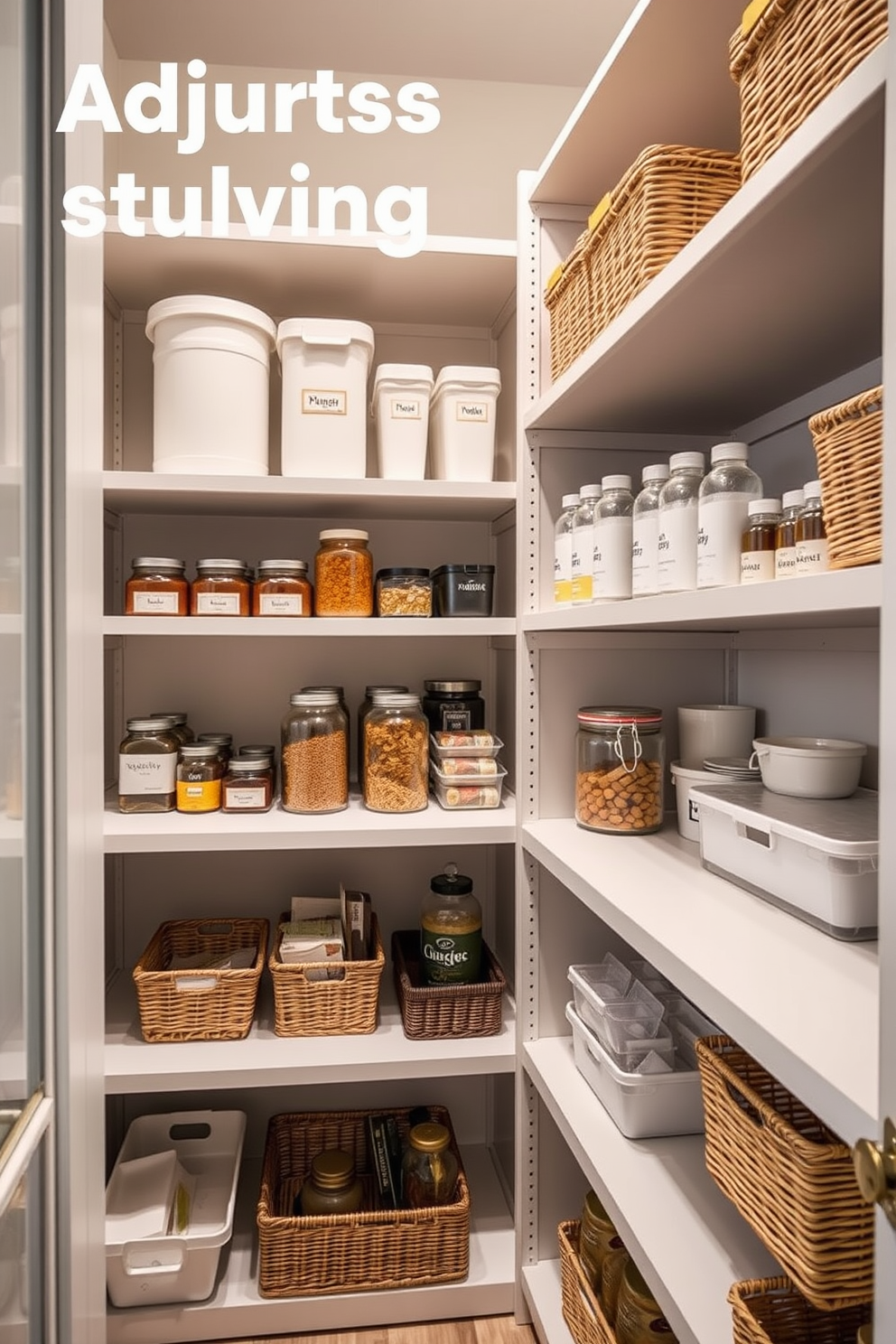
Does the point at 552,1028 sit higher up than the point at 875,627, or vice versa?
the point at 875,627

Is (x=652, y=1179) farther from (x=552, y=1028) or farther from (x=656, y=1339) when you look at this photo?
(x=552, y=1028)

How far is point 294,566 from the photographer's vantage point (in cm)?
163

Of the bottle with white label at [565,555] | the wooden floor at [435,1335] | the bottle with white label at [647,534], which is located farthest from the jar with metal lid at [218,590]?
the wooden floor at [435,1335]

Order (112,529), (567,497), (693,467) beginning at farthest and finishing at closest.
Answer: (112,529), (567,497), (693,467)

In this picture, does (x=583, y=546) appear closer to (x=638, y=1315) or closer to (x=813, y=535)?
(x=813, y=535)

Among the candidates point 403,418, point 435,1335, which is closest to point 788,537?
point 403,418

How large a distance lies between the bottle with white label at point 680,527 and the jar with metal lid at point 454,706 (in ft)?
2.40

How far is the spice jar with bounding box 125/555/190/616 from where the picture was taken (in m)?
1.58

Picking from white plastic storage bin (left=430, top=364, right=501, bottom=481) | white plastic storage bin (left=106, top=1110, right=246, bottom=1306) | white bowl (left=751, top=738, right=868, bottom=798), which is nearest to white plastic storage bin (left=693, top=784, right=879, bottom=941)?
white bowl (left=751, top=738, right=868, bottom=798)

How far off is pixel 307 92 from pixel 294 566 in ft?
3.83

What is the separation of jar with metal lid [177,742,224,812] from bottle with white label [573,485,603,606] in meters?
0.77

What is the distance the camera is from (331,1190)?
5.38ft

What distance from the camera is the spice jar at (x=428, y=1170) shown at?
163 centimetres

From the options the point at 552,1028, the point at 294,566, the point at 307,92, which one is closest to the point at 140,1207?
the point at 552,1028
